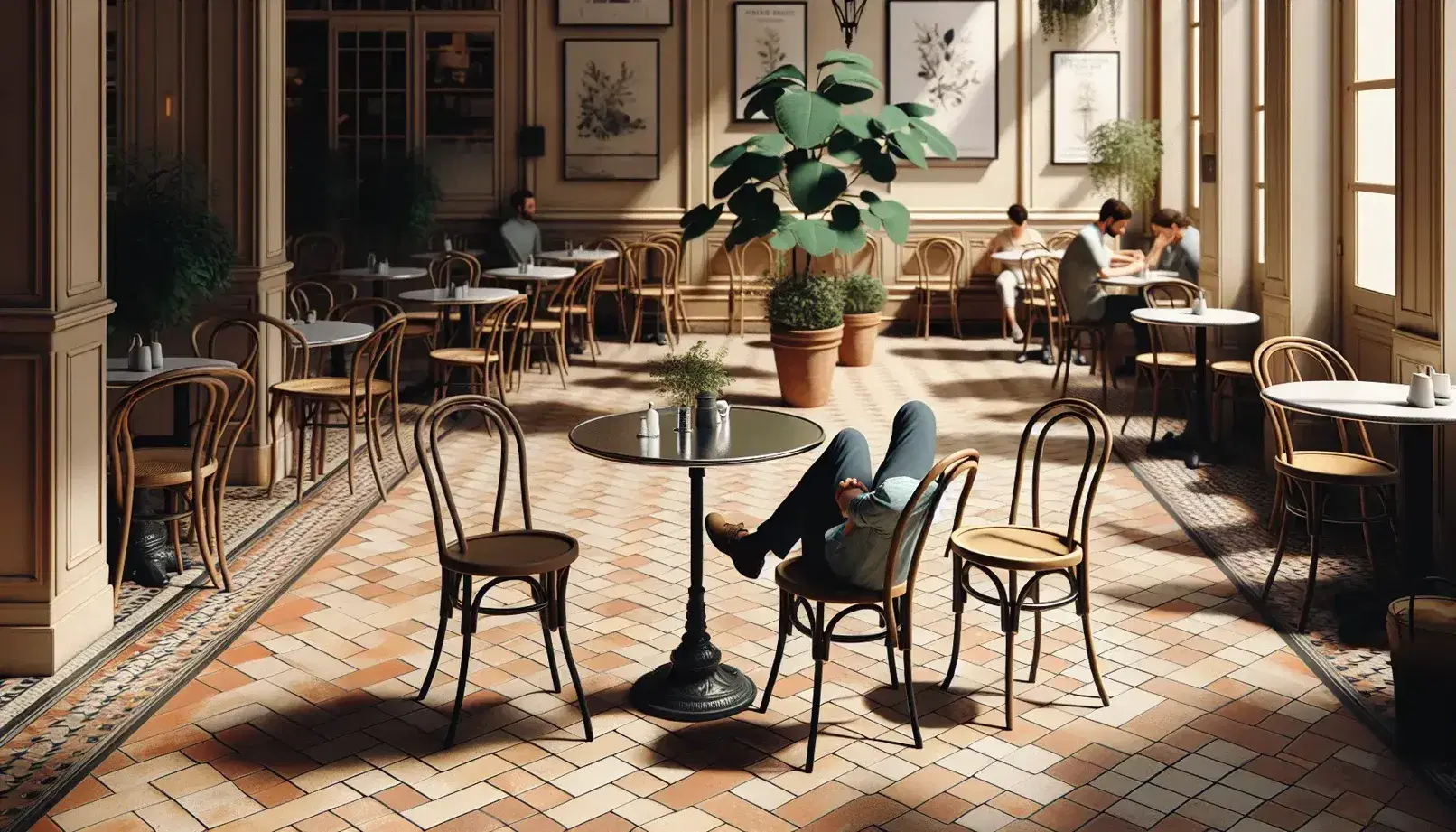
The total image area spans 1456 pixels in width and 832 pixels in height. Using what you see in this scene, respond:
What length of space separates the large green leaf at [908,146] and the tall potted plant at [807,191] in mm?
18

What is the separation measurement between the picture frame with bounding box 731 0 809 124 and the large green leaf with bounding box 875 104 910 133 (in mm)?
3450

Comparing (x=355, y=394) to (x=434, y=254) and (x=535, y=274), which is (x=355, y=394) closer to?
(x=535, y=274)

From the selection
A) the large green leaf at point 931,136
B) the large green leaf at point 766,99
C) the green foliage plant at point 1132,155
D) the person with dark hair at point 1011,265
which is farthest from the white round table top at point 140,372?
the green foliage plant at point 1132,155

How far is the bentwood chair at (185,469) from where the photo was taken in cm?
461

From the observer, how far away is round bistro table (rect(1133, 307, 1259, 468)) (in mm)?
7297

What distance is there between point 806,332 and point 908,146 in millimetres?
1547

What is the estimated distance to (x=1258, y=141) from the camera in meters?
8.20

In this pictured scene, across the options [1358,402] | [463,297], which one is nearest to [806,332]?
[463,297]

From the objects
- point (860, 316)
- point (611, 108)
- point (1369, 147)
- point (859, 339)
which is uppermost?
point (611, 108)

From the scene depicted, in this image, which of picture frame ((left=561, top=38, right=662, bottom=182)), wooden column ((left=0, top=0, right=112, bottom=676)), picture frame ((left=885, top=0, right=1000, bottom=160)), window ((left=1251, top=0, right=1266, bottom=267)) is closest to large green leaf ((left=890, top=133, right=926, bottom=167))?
window ((left=1251, top=0, right=1266, bottom=267))

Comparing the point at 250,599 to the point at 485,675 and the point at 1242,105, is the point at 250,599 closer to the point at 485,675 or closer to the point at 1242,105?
the point at 485,675

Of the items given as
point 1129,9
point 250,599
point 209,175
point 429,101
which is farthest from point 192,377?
point 1129,9

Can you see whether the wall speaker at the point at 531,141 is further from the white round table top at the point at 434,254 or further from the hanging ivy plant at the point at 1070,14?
the hanging ivy plant at the point at 1070,14

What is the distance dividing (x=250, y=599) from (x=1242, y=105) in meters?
6.18
